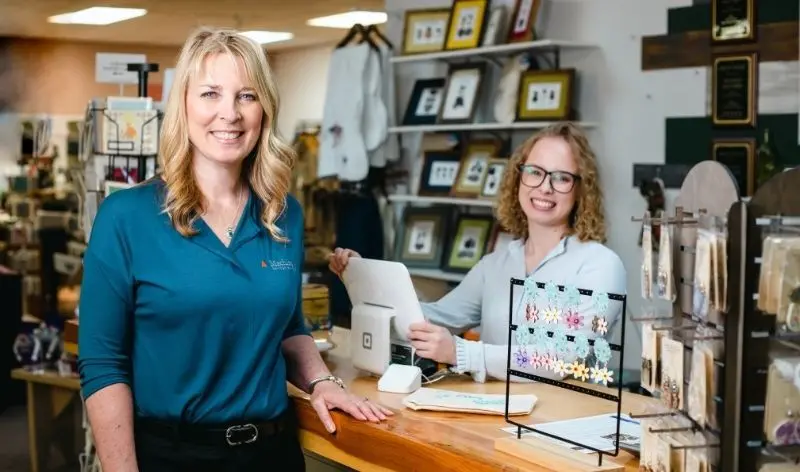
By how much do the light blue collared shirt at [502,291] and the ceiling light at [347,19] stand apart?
591 cm

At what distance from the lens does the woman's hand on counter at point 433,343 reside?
9.91 ft

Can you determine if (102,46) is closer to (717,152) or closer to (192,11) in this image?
(192,11)

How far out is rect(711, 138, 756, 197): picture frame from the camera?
4848 mm

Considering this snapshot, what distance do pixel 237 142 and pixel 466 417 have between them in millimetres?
829

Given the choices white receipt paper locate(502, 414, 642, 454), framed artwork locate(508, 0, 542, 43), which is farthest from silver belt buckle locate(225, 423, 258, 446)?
framed artwork locate(508, 0, 542, 43)

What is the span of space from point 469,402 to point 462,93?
3682 mm

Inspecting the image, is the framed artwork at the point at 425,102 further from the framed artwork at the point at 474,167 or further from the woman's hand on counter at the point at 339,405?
the woman's hand on counter at the point at 339,405

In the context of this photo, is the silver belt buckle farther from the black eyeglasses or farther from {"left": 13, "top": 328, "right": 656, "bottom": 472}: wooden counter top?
the black eyeglasses

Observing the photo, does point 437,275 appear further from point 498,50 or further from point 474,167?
point 498,50

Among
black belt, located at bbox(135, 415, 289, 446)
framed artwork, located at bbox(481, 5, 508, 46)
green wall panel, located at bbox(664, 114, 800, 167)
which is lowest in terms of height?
black belt, located at bbox(135, 415, 289, 446)

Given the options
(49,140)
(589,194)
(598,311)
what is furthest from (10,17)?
(598,311)

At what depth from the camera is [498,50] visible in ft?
19.1

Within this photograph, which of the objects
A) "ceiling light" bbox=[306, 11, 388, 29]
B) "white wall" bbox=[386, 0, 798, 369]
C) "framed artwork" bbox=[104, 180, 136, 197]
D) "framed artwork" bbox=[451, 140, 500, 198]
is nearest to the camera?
"framed artwork" bbox=[104, 180, 136, 197]

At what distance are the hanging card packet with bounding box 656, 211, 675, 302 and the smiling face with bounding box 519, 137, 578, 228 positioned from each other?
1127mm
